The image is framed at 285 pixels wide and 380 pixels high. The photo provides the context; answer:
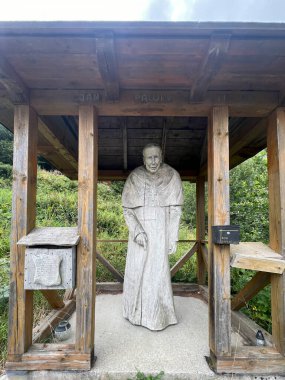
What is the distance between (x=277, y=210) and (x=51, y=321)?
285cm

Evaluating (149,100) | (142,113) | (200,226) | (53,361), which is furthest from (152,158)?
(53,361)

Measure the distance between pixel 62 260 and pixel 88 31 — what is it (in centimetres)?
181

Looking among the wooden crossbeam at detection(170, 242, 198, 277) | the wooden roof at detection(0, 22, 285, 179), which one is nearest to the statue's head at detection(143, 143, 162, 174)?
the wooden roof at detection(0, 22, 285, 179)

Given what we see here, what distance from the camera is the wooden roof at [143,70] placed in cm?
175

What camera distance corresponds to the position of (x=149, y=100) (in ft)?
8.16

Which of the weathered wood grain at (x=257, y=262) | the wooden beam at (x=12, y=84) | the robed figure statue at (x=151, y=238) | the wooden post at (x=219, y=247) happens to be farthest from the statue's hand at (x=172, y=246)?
the wooden beam at (x=12, y=84)

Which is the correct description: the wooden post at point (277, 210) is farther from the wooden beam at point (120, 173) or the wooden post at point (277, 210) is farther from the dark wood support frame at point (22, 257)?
the wooden beam at point (120, 173)

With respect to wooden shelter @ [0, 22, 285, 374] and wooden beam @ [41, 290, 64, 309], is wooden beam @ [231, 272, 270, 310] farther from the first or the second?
wooden beam @ [41, 290, 64, 309]

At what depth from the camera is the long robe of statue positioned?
10.1ft

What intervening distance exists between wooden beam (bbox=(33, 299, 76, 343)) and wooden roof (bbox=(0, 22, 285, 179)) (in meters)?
2.23

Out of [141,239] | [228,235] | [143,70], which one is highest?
[143,70]

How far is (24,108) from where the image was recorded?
8.03ft

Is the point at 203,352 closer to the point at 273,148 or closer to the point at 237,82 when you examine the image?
the point at 273,148

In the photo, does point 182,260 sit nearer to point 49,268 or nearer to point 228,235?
point 228,235
